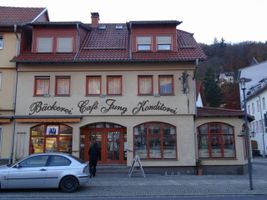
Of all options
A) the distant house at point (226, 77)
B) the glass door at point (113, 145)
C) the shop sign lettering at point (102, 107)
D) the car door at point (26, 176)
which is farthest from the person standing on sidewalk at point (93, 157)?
the distant house at point (226, 77)

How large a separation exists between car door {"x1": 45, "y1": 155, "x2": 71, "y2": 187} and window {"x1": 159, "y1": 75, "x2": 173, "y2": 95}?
9.55 meters

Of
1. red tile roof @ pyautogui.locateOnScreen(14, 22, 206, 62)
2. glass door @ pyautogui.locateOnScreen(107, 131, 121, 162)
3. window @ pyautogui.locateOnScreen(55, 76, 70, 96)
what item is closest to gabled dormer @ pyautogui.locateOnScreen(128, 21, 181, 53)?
red tile roof @ pyautogui.locateOnScreen(14, 22, 206, 62)

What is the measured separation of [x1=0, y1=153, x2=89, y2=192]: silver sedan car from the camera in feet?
45.2

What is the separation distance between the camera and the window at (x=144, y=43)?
23094mm

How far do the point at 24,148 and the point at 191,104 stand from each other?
36.4ft

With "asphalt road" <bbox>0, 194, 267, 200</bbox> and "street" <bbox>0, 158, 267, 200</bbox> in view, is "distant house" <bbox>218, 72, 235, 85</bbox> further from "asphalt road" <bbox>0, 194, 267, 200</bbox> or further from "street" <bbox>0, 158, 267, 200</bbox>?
"asphalt road" <bbox>0, 194, 267, 200</bbox>

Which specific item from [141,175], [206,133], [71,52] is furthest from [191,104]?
[71,52]

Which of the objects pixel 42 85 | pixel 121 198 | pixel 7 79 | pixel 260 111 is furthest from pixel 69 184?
pixel 260 111

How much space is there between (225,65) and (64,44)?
7193 centimetres

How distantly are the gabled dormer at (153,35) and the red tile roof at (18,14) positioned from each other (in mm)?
7677

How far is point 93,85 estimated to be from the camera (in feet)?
72.9

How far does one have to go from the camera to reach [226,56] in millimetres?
88062

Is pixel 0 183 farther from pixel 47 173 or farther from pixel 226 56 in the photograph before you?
pixel 226 56

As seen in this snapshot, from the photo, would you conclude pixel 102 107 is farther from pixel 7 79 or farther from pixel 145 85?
pixel 7 79
